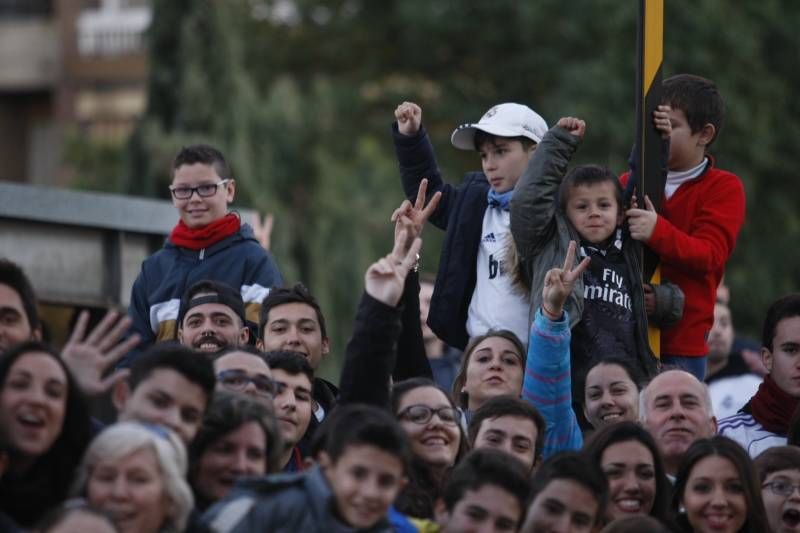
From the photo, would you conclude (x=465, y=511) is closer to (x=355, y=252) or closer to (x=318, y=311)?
(x=318, y=311)

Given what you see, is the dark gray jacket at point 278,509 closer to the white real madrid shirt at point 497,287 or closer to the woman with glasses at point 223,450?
the woman with glasses at point 223,450

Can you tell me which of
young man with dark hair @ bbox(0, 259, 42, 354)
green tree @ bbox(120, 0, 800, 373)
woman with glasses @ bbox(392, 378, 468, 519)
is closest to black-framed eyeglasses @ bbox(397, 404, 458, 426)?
woman with glasses @ bbox(392, 378, 468, 519)

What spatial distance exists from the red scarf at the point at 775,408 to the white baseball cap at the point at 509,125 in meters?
1.57

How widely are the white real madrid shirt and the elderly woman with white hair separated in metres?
2.94

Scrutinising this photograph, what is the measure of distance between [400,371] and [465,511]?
6.92 feet

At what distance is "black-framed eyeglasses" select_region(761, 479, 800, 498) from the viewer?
880 cm

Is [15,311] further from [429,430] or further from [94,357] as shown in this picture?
[429,430]

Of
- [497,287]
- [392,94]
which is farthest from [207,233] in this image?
[392,94]

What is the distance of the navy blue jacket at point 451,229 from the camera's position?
984 centimetres

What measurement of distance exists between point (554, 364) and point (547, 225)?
69 centimetres

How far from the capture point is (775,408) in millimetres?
9977

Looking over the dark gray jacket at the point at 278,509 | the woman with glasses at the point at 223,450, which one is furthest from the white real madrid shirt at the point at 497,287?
the dark gray jacket at the point at 278,509

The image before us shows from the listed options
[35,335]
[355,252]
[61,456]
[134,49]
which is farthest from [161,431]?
[134,49]

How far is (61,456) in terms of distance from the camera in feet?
24.1
